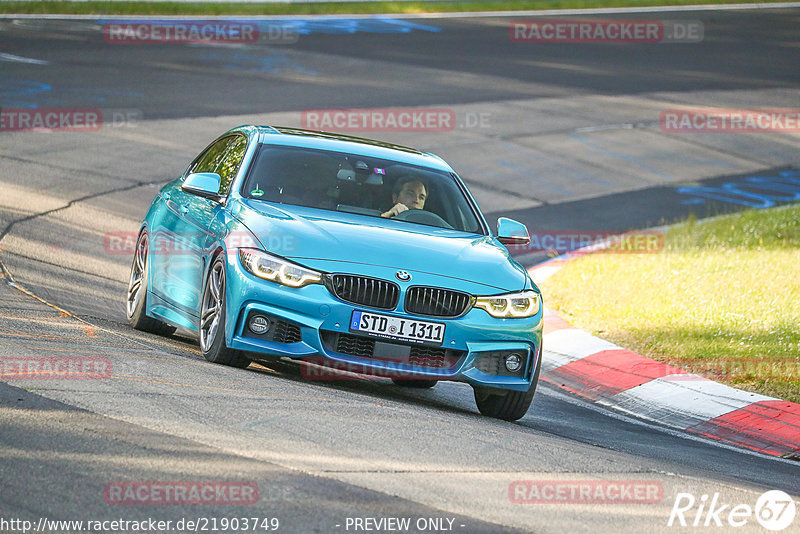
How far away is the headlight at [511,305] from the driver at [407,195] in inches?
50.2

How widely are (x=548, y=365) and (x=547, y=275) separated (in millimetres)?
3776

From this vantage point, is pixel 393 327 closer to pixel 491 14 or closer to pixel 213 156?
pixel 213 156

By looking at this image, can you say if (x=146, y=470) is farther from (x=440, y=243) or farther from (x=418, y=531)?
(x=440, y=243)

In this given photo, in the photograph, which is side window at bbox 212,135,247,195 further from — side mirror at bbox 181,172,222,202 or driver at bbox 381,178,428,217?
driver at bbox 381,178,428,217

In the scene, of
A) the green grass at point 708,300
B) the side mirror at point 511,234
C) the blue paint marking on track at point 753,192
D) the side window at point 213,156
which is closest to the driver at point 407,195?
the side mirror at point 511,234

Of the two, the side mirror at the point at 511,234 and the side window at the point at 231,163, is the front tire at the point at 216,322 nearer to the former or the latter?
the side window at the point at 231,163

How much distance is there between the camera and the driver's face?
8816 millimetres

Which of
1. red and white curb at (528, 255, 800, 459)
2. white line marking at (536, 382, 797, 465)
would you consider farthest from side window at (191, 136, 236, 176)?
red and white curb at (528, 255, 800, 459)

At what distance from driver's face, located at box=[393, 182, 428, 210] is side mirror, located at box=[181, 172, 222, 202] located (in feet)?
4.15

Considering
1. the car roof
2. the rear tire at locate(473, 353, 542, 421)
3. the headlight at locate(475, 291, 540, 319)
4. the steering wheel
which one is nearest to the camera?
the headlight at locate(475, 291, 540, 319)

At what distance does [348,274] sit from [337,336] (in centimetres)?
38

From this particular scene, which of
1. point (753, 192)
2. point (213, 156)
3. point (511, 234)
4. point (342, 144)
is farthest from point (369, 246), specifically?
point (753, 192)

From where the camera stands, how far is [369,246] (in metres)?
7.70

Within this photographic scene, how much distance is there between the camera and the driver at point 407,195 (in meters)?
8.76
